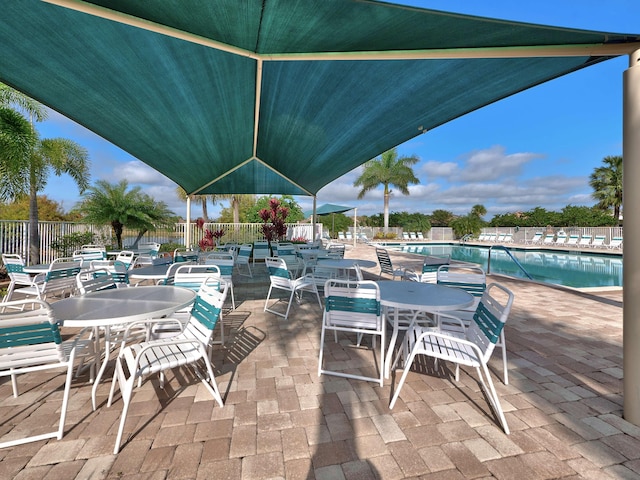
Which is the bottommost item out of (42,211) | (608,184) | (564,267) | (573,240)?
(564,267)

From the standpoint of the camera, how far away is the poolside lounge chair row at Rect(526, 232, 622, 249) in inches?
650

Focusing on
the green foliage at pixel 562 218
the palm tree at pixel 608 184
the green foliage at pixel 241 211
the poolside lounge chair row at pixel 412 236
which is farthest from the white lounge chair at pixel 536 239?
the green foliage at pixel 241 211

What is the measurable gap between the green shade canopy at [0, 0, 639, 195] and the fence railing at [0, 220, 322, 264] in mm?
5603

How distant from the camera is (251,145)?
6.09 m

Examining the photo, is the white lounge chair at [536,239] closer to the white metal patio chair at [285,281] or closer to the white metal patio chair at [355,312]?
the white metal patio chair at [285,281]

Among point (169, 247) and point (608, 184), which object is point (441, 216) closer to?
point (608, 184)

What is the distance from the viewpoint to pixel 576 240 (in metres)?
18.2

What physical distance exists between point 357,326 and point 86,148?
10.6 m

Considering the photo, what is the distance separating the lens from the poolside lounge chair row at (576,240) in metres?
16.5

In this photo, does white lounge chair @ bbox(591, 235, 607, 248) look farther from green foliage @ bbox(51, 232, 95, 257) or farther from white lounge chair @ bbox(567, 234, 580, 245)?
green foliage @ bbox(51, 232, 95, 257)

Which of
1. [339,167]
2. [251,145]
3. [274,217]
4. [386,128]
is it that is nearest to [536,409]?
[386,128]

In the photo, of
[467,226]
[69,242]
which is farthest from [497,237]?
[69,242]

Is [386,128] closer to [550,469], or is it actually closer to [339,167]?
[339,167]

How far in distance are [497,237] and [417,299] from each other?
24.4m
